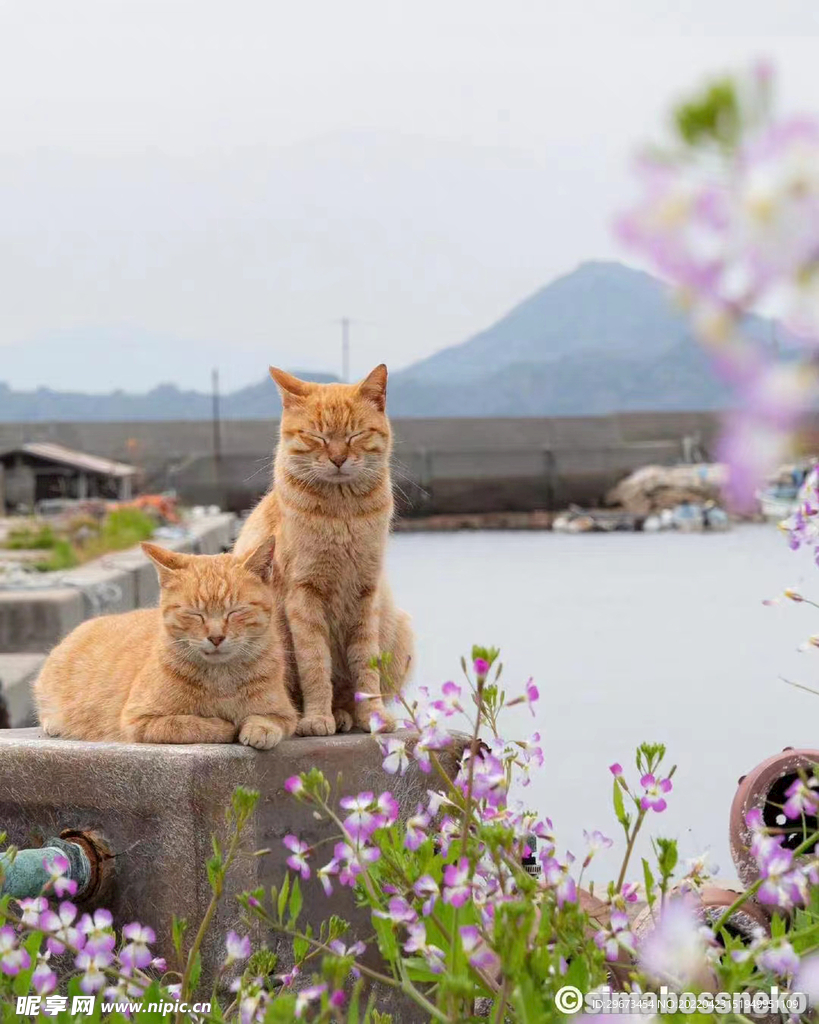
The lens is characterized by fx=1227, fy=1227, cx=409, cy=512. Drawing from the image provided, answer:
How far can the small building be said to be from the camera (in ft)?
81.8

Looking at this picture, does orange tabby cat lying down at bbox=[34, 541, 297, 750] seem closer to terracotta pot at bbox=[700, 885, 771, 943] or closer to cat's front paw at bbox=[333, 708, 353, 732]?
cat's front paw at bbox=[333, 708, 353, 732]

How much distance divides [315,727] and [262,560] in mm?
455

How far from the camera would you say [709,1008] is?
60.7 inches

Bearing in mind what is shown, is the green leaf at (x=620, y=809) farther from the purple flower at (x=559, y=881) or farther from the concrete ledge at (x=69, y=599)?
the concrete ledge at (x=69, y=599)

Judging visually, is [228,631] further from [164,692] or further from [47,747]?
[47,747]

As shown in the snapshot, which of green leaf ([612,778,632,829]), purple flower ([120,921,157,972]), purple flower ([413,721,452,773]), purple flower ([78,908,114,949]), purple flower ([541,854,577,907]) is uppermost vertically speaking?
purple flower ([413,721,452,773])

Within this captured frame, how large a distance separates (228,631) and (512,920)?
5.52ft

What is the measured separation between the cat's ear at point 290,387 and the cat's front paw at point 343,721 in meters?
0.83

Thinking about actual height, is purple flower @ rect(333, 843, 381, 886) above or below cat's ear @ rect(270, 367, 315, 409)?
below

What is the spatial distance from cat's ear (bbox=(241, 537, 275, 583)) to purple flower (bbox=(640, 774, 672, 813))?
133cm

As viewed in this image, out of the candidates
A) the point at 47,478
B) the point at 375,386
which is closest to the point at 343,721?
the point at 375,386

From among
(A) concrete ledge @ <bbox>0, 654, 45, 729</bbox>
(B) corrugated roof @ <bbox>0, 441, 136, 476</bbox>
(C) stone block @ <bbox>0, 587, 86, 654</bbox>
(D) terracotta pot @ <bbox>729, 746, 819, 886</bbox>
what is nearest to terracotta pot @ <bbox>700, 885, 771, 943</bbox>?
(D) terracotta pot @ <bbox>729, 746, 819, 886</bbox>

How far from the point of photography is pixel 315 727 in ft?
10.2

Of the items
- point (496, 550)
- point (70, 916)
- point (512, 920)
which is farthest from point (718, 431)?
point (496, 550)
